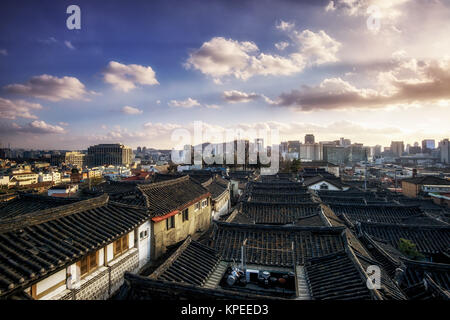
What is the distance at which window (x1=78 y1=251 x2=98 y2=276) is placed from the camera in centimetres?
817

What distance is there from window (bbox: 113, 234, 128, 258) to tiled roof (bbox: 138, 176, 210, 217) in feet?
8.20

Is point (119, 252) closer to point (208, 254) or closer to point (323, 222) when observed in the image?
point (208, 254)

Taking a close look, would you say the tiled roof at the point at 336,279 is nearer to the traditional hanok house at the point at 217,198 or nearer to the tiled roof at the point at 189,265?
the tiled roof at the point at 189,265

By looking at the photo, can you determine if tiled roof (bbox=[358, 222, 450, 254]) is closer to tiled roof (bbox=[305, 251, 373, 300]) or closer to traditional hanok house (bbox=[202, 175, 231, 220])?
tiled roof (bbox=[305, 251, 373, 300])

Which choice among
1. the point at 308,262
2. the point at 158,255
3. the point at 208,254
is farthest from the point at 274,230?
the point at 158,255

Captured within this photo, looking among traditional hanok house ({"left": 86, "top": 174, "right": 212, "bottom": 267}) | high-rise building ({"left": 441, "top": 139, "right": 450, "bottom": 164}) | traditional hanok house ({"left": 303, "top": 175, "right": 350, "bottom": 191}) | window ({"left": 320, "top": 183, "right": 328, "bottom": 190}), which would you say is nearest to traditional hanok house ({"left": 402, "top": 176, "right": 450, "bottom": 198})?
traditional hanok house ({"left": 303, "top": 175, "right": 350, "bottom": 191})

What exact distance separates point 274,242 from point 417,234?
465 inches

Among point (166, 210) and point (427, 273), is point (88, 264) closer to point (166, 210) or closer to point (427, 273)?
point (166, 210)

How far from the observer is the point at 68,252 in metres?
7.20

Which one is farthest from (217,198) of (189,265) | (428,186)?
(428,186)

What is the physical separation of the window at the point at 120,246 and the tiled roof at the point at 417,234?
50.4 feet

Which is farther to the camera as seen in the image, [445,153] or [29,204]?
[445,153]

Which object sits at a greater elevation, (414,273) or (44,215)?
(44,215)

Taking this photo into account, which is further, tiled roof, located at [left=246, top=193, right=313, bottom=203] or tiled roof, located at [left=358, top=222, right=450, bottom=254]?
tiled roof, located at [left=246, top=193, right=313, bottom=203]
